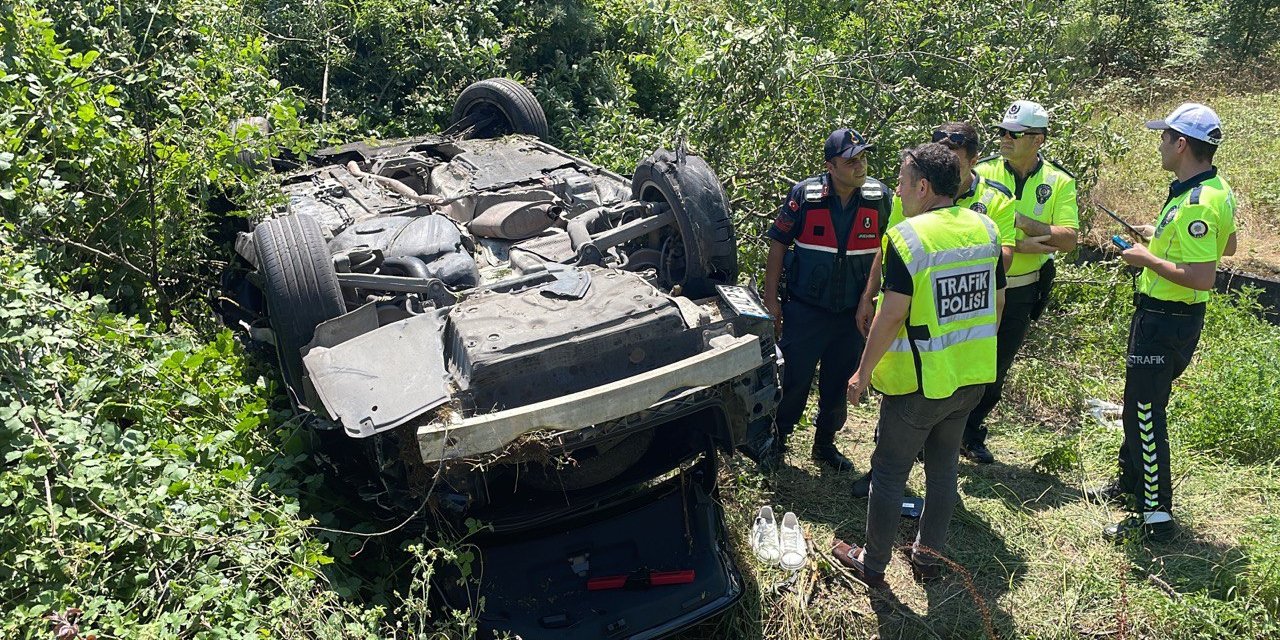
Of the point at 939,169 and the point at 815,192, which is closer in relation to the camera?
the point at 939,169

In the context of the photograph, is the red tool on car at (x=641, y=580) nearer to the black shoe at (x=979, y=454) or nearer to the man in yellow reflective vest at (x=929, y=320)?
the man in yellow reflective vest at (x=929, y=320)

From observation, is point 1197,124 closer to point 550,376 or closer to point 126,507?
point 550,376

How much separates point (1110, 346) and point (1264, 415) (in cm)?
133

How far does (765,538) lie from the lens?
4.19 m

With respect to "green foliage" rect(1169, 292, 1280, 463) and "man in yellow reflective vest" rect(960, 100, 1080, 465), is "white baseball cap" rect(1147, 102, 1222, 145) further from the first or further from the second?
"green foliage" rect(1169, 292, 1280, 463)

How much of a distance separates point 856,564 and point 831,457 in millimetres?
979

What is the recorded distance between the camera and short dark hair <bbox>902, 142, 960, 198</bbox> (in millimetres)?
3574

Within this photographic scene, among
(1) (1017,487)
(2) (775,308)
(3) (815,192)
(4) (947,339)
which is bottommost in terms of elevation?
(1) (1017,487)

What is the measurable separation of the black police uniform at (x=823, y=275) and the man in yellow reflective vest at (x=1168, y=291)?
1.12m

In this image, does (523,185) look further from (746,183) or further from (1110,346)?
(1110,346)

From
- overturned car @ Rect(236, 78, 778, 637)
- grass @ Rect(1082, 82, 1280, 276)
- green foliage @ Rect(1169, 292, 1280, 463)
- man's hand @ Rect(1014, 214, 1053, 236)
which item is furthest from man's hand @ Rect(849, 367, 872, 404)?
grass @ Rect(1082, 82, 1280, 276)

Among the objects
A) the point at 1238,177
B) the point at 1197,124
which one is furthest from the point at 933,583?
the point at 1238,177

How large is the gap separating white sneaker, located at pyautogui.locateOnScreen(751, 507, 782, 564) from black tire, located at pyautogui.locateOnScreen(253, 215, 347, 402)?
6.53 feet

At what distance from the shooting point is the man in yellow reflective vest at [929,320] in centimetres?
353
